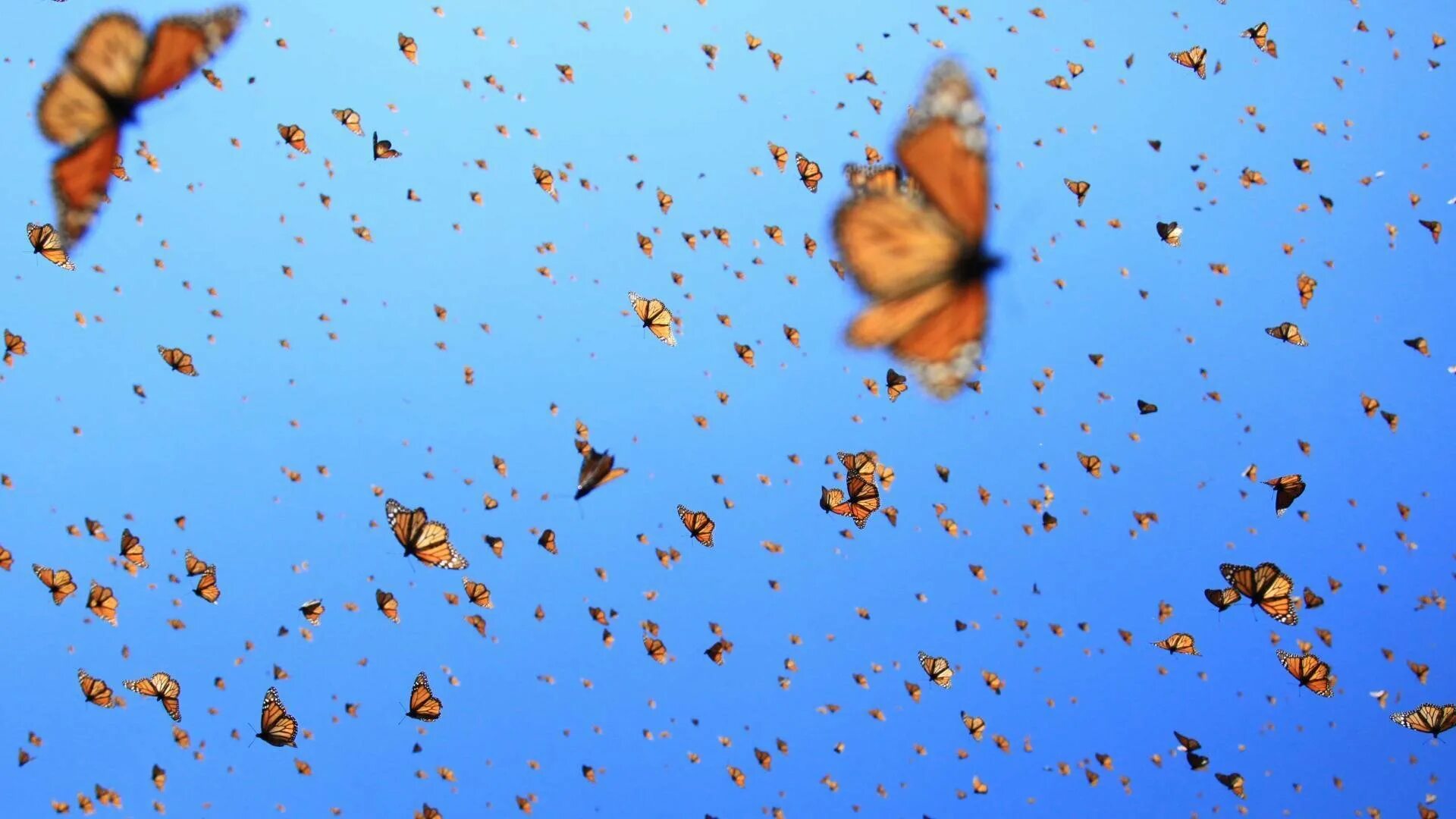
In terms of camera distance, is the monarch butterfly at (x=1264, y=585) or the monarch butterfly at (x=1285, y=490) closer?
the monarch butterfly at (x=1264, y=585)

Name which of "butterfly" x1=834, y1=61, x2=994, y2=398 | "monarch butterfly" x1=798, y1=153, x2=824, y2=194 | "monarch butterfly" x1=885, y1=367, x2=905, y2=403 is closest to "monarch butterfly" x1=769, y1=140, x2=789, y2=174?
"monarch butterfly" x1=798, y1=153, x2=824, y2=194

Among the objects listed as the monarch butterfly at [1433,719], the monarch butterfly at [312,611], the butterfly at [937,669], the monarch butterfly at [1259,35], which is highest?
the monarch butterfly at [312,611]

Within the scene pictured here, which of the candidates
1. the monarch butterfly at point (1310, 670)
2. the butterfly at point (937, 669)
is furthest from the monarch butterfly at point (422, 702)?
the monarch butterfly at point (1310, 670)

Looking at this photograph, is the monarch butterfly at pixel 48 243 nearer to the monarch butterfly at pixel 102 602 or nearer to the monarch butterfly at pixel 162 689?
the monarch butterfly at pixel 102 602

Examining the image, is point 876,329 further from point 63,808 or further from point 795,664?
point 63,808

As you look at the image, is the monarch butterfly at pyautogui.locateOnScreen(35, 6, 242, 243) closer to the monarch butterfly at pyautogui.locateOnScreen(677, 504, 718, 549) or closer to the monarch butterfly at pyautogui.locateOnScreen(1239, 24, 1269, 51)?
the monarch butterfly at pyautogui.locateOnScreen(677, 504, 718, 549)

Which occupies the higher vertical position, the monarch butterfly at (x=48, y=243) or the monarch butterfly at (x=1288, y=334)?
the monarch butterfly at (x=48, y=243)

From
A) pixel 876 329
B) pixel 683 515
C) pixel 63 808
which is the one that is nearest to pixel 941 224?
pixel 876 329

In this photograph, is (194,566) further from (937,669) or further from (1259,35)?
(1259,35)
